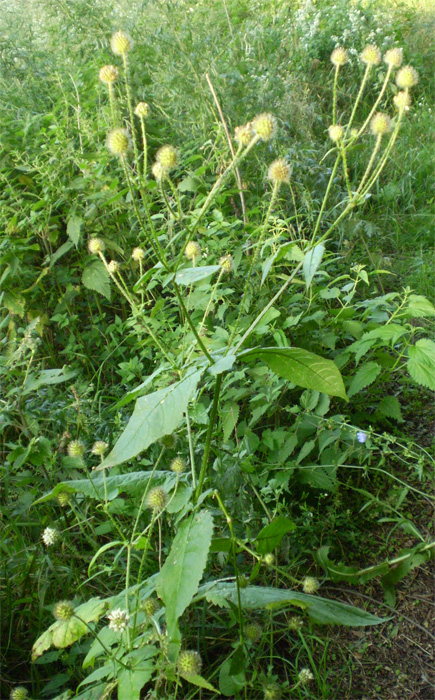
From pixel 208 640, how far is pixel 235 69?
2.97m

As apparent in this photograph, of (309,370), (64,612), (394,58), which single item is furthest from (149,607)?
(394,58)

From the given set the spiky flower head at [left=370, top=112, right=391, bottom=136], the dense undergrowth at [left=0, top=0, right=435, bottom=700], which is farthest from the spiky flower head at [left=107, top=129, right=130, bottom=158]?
the spiky flower head at [left=370, top=112, right=391, bottom=136]

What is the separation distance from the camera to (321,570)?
5.98ft

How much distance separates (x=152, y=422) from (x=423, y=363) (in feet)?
3.71

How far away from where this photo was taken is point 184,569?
112 cm

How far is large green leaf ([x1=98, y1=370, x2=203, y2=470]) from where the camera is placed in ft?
3.66

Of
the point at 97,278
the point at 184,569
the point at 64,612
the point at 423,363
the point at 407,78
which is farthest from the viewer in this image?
the point at 97,278

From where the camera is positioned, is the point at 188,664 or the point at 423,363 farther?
the point at 423,363

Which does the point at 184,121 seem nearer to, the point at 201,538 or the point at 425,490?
the point at 425,490

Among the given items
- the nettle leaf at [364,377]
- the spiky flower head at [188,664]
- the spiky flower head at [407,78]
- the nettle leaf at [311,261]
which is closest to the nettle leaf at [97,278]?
the nettle leaf at [364,377]

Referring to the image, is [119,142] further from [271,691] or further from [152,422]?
[271,691]

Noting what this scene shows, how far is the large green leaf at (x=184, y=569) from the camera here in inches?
42.3

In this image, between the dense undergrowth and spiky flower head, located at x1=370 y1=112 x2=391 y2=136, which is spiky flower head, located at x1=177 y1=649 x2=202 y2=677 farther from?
spiky flower head, located at x1=370 y1=112 x2=391 y2=136

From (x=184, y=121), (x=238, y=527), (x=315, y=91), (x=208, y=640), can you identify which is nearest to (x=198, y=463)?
(x=238, y=527)
